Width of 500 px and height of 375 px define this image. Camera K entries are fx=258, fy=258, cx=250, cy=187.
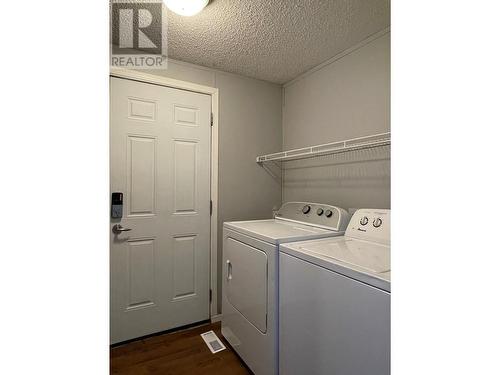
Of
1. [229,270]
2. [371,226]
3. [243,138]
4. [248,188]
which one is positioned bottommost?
[229,270]

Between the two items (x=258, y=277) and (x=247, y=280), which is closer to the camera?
(x=258, y=277)

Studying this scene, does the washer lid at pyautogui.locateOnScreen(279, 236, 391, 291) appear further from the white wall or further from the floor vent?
the floor vent

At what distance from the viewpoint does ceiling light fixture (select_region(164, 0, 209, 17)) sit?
5.00ft

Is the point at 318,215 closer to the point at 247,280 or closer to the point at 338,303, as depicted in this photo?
the point at 247,280

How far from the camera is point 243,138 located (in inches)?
103

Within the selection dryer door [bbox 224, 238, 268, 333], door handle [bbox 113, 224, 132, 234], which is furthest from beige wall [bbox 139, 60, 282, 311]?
door handle [bbox 113, 224, 132, 234]

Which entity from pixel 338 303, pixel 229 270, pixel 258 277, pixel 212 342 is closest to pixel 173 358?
pixel 212 342

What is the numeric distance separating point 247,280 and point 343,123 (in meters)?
1.48

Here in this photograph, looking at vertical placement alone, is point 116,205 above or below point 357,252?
above
